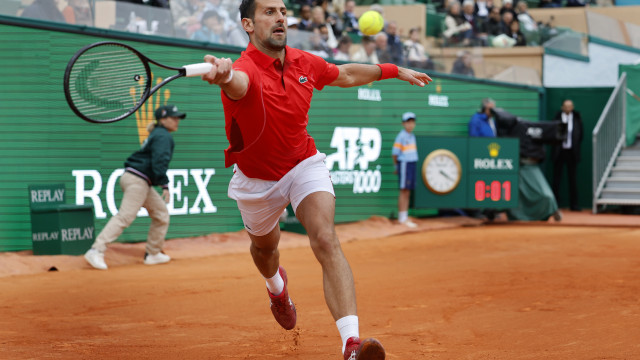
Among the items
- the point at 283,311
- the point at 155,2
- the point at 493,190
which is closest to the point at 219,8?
the point at 155,2

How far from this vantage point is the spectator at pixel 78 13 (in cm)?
1012

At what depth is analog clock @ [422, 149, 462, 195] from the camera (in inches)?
574

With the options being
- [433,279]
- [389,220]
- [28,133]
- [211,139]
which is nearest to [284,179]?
[433,279]

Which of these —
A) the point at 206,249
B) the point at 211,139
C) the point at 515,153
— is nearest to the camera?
the point at 206,249

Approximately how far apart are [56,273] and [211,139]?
3639 mm

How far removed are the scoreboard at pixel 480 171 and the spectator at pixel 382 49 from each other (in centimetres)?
166

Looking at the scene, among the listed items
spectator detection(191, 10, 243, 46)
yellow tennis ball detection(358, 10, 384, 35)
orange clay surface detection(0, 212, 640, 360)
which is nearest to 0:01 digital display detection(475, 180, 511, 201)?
orange clay surface detection(0, 212, 640, 360)

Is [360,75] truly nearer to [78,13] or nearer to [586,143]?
[78,13]

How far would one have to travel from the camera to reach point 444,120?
16219 mm

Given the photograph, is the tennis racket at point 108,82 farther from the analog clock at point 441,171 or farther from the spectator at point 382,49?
the spectator at point 382,49

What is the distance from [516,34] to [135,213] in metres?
14.0

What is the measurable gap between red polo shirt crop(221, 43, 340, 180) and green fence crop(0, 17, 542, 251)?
5732 millimetres

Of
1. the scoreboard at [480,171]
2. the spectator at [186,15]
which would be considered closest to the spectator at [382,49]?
the scoreboard at [480,171]

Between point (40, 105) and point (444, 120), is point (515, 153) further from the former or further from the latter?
point (40, 105)
